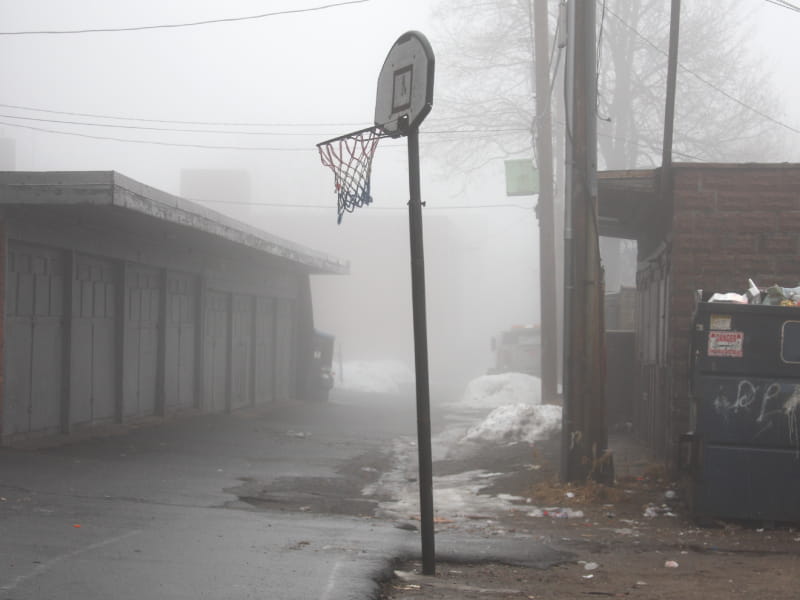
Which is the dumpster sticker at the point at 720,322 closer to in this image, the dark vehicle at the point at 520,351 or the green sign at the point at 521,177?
the green sign at the point at 521,177

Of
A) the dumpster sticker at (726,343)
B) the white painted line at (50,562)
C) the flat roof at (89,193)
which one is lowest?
the white painted line at (50,562)

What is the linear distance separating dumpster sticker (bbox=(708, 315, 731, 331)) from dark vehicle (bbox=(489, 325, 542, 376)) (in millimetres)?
25362

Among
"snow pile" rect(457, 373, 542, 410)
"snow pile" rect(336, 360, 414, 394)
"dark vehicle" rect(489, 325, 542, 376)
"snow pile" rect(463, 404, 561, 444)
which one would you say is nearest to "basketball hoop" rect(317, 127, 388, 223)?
"snow pile" rect(463, 404, 561, 444)

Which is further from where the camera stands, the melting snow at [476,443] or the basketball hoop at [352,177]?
the melting snow at [476,443]

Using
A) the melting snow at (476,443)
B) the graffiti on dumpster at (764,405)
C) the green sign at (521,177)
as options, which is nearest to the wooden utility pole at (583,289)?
the melting snow at (476,443)

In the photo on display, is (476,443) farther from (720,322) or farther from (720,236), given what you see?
(720,322)

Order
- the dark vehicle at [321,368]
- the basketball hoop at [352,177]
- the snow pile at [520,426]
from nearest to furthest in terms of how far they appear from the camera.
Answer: the basketball hoop at [352,177], the snow pile at [520,426], the dark vehicle at [321,368]

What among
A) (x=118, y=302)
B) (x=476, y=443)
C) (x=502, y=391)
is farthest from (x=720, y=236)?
(x=502, y=391)

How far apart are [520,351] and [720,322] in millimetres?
26162

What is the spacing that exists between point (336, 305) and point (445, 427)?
44.3 metres

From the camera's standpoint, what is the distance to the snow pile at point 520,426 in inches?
633

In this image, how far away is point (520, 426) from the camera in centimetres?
1650

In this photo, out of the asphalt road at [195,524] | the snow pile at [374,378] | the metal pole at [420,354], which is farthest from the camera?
the snow pile at [374,378]

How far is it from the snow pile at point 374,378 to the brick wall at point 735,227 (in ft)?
85.1
